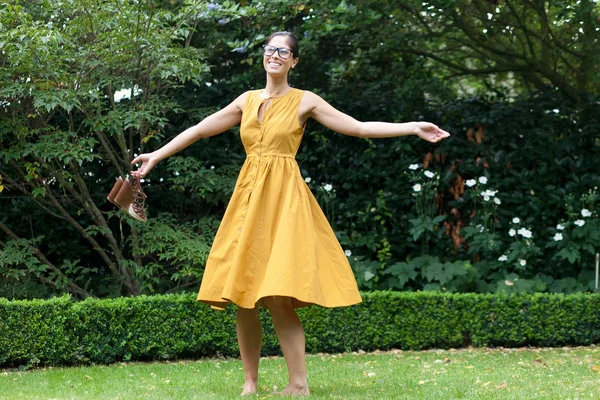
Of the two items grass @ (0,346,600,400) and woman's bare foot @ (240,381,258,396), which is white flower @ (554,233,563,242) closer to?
grass @ (0,346,600,400)

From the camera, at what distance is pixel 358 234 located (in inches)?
332

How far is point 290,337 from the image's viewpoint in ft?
13.4

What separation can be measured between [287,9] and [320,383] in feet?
11.6

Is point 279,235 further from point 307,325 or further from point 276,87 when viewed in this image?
point 307,325

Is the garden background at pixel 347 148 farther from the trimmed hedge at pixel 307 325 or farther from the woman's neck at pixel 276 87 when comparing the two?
the woman's neck at pixel 276 87

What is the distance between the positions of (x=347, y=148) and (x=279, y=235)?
15.2ft

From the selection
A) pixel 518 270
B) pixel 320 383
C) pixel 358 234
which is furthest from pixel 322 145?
pixel 320 383

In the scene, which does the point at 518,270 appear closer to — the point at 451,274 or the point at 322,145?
the point at 451,274

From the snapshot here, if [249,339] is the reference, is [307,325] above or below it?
below

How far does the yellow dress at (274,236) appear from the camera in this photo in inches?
154

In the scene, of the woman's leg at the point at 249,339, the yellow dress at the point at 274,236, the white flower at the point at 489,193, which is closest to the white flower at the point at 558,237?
the white flower at the point at 489,193

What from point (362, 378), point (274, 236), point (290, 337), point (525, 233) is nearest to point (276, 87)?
point (274, 236)

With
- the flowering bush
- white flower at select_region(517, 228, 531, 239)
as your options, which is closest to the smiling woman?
the flowering bush

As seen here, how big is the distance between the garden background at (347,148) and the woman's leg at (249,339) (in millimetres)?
2473
